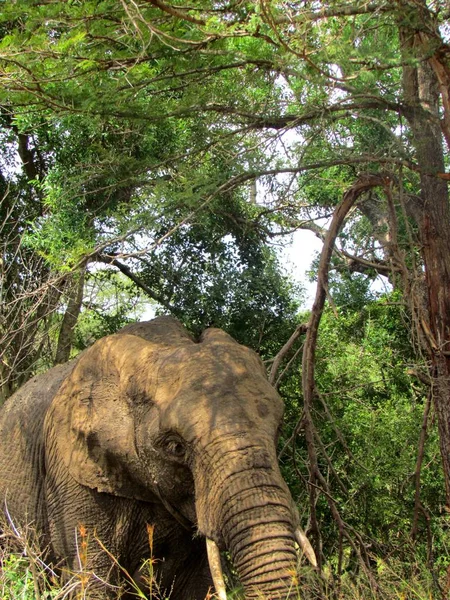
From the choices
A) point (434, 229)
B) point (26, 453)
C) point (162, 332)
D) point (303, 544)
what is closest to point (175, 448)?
point (303, 544)

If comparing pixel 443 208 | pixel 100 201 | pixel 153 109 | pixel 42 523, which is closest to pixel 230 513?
pixel 42 523

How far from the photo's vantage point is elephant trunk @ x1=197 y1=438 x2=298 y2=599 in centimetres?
366

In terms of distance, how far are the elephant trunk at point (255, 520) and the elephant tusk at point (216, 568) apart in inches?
1.9

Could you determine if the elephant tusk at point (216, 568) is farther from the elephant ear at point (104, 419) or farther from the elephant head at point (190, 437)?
the elephant ear at point (104, 419)

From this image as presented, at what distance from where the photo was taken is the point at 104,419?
489 centimetres

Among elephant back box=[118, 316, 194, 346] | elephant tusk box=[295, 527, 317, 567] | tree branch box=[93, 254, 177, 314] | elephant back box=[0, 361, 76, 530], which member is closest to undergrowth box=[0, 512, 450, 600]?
elephant tusk box=[295, 527, 317, 567]

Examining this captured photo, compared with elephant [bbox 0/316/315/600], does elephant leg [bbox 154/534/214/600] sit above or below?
below

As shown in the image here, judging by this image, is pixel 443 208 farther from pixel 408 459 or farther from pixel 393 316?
pixel 393 316

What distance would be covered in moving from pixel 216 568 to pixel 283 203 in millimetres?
4697

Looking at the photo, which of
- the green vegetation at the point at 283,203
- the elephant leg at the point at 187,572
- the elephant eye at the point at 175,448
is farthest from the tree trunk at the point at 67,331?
the elephant eye at the point at 175,448

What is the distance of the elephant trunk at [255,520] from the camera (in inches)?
144

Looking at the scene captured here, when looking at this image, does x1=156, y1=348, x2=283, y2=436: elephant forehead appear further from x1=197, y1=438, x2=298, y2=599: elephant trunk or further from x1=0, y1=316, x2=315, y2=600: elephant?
x1=197, y1=438, x2=298, y2=599: elephant trunk

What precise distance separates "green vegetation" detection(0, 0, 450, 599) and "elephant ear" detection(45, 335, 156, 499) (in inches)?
26.5

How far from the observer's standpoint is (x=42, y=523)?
5598 mm
